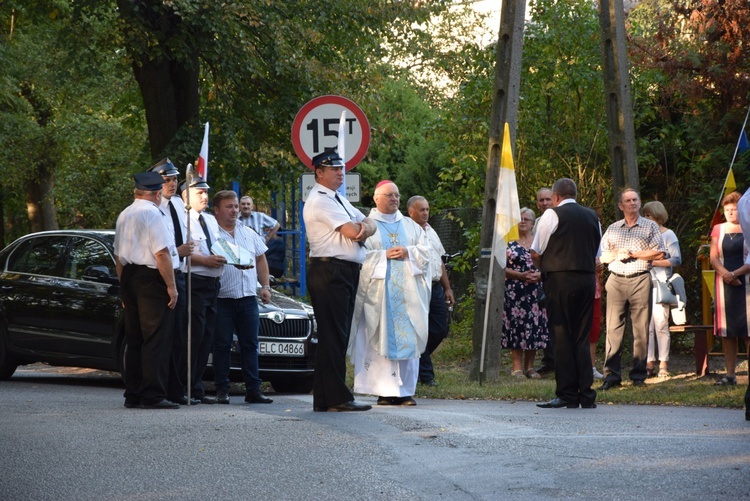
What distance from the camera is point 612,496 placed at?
6.35m

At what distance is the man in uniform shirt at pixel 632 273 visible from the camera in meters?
13.6

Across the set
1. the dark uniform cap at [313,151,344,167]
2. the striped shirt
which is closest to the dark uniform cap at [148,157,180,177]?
the dark uniform cap at [313,151,344,167]

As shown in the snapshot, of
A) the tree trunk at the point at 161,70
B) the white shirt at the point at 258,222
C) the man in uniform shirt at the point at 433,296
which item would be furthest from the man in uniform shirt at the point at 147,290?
the tree trunk at the point at 161,70

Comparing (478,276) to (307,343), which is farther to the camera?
(478,276)

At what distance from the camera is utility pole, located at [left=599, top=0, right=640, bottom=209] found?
15.2m

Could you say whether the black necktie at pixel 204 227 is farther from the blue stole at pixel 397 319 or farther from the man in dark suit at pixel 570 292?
the man in dark suit at pixel 570 292

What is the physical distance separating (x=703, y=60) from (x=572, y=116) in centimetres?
225

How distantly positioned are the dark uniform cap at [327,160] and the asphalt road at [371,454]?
199cm

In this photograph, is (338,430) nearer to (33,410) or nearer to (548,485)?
(548,485)

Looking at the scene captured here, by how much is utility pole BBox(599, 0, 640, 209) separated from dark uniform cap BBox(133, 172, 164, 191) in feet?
20.1

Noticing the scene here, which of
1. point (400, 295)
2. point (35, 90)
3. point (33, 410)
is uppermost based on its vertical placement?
point (35, 90)

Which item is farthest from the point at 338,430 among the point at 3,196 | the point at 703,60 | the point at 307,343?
the point at 3,196

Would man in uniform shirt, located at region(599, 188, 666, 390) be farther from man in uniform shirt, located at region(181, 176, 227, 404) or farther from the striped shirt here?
man in uniform shirt, located at region(181, 176, 227, 404)

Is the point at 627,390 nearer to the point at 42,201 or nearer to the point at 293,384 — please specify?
the point at 293,384
